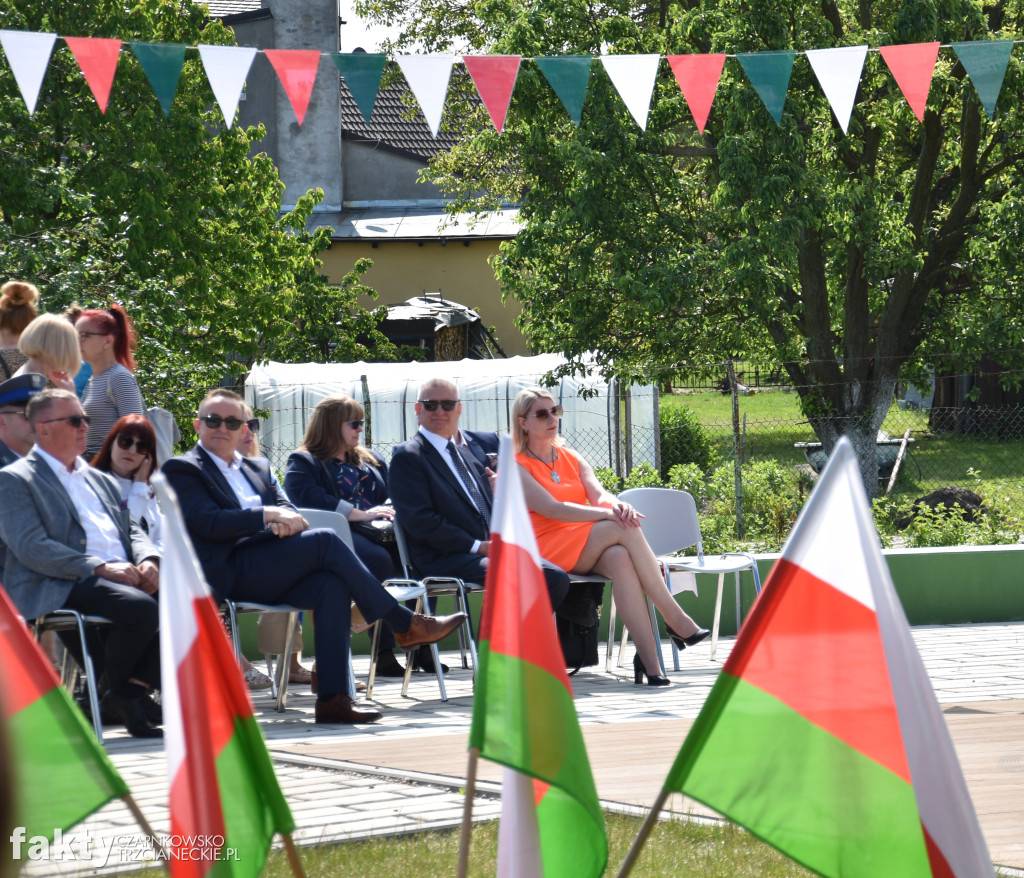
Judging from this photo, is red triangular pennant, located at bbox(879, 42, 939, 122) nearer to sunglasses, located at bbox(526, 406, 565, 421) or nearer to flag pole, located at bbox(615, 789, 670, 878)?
sunglasses, located at bbox(526, 406, 565, 421)

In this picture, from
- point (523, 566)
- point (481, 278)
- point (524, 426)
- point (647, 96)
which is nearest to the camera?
point (523, 566)

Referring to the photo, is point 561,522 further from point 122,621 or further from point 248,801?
point 248,801

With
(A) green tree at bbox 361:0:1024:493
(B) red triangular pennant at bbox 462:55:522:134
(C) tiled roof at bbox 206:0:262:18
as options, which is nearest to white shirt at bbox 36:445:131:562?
(B) red triangular pennant at bbox 462:55:522:134

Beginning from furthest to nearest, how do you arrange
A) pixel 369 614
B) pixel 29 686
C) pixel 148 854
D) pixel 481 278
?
pixel 481 278
pixel 369 614
pixel 148 854
pixel 29 686

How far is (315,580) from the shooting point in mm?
6020

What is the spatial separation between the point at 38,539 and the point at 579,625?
3.02 meters

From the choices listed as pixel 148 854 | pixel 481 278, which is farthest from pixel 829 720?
pixel 481 278

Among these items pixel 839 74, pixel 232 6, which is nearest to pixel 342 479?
pixel 839 74

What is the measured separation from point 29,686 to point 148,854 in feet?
5.22

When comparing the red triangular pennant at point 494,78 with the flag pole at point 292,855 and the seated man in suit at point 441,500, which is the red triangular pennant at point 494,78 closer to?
the seated man in suit at point 441,500

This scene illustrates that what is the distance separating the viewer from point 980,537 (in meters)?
9.75

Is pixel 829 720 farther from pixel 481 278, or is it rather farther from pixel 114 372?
pixel 481 278

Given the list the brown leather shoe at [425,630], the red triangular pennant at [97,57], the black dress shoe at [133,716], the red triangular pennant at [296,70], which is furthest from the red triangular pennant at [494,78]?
the black dress shoe at [133,716]

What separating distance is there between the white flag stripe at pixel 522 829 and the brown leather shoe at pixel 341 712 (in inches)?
134
